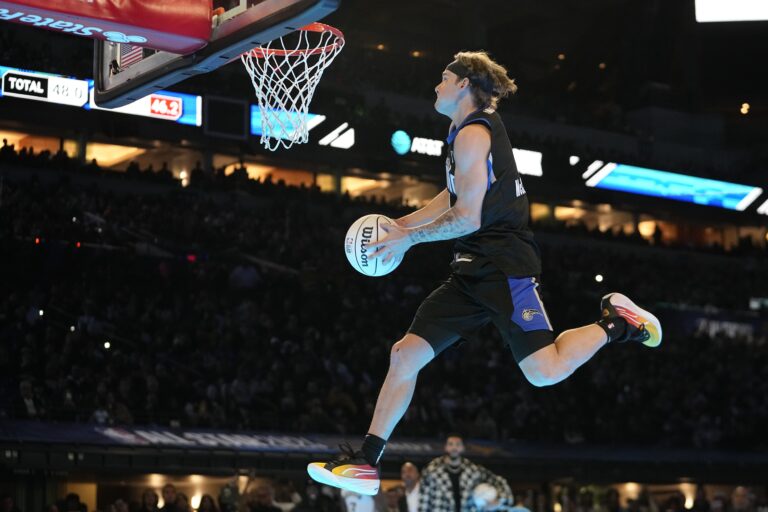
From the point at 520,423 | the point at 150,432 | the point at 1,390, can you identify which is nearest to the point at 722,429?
the point at 520,423

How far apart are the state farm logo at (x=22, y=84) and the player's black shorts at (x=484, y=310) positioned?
2076 cm

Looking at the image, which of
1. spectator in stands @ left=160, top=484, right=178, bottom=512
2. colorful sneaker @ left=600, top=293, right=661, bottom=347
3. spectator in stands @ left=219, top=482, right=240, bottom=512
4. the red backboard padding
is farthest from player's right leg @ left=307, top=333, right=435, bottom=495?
spectator in stands @ left=219, top=482, right=240, bottom=512

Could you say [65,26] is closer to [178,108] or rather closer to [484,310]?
[484,310]

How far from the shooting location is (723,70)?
4800cm

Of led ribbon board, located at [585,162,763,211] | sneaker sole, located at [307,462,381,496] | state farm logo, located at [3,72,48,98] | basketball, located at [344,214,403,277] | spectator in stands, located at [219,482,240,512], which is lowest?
spectator in stands, located at [219,482,240,512]

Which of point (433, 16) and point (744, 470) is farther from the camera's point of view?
point (433, 16)

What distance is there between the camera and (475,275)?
6594 mm

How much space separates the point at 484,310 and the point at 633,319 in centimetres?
111

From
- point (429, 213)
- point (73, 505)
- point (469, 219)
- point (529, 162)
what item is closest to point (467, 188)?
point (469, 219)

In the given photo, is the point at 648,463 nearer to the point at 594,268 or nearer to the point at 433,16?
the point at 594,268

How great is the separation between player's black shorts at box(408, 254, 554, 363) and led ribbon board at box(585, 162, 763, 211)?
103ft

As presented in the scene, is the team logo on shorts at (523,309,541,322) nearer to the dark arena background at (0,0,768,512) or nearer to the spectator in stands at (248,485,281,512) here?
the dark arena background at (0,0,768,512)

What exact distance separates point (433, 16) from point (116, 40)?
3602 centimetres

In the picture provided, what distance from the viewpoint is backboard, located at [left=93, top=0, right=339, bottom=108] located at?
285 inches
